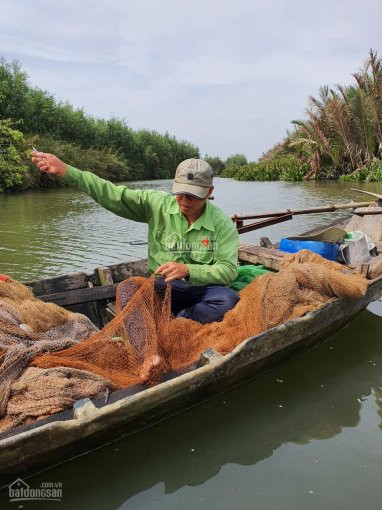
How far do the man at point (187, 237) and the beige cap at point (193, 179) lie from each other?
0.03 m

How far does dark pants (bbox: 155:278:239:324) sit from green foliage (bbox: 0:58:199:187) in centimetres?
2178

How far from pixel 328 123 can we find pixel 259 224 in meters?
22.3

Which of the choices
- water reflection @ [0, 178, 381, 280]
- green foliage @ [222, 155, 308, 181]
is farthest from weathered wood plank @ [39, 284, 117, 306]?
green foliage @ [222, 155, 308, 181]

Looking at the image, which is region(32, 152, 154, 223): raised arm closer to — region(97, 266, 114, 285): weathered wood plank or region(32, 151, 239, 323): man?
region(32, 151, 239, 323): man

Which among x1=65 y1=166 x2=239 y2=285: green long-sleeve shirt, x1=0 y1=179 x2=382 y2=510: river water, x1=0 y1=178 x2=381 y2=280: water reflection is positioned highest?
x1=65 y1=166 x2=239 y2=285: green long-sleeve shirt

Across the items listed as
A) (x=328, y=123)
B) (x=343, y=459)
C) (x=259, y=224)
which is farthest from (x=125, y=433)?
(x=328, y=123)

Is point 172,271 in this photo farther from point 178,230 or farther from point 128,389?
point 128,389

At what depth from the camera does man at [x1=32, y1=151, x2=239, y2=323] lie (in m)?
3.65

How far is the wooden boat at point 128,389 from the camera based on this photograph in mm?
2354

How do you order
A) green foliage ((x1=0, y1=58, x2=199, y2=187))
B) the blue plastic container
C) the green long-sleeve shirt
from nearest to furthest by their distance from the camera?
the green long-sleeve shirt → the blue plastic container → green foliage ((x1=0, y1=58, x2=199, y2=187))

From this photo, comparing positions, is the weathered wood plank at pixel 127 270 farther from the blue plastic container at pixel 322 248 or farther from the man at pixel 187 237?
the blue plastic container at pixel 322 248

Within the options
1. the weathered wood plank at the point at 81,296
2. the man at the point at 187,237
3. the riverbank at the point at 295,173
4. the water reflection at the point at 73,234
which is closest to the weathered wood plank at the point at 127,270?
the weathered wood plank at the point at 81,296

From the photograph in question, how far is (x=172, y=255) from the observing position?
153 inches

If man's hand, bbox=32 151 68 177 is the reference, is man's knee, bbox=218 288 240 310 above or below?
below
